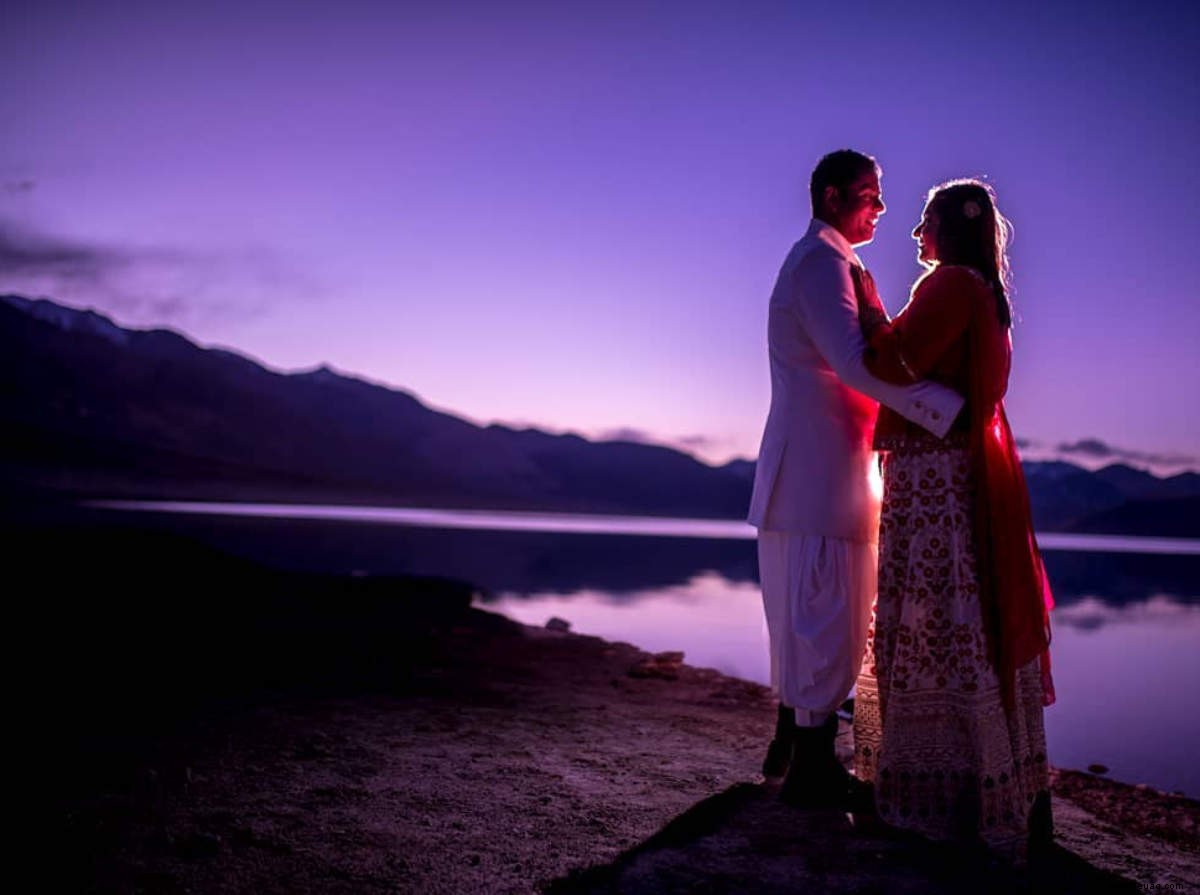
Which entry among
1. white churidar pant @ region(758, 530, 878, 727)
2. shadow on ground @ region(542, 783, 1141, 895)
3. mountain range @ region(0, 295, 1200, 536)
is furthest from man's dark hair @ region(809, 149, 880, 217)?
mountain range @ region(0, 295, 1200, 536)

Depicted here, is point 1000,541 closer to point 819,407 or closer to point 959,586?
point 959,586

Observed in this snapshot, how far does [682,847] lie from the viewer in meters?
3.03

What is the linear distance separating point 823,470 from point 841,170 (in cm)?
116

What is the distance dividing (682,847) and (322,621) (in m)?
6.30

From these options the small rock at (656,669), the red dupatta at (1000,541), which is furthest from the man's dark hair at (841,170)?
the small rock at (656,669)

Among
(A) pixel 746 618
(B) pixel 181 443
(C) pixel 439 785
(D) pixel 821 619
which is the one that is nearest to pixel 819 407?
(D) pixel 821 619

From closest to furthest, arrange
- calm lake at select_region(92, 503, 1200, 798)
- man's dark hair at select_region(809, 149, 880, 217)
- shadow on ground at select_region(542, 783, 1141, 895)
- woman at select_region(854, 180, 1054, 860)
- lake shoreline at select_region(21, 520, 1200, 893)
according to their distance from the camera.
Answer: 1. shadow on ground at select_region(542, 783, 1141, 895)
2. lake shoreline at select_region(21, 520, 1200, 893)
3. woman at select_region(854, 180, 1054, 860)
4. man's dark hair at select_region(809, 149, 880, 217)
5. calm lake at select_region(92, 503, 1200, 798)

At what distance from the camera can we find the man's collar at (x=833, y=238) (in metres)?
3.56

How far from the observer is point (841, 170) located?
11.9 feet

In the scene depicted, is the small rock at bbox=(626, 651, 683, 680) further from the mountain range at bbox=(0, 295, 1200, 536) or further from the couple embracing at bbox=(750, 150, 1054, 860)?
the mountain range at bbox=(0, 295, 1200, 536)

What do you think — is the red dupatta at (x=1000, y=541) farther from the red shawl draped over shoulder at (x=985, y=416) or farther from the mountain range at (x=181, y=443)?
the mountain range at (x=181, y=443)

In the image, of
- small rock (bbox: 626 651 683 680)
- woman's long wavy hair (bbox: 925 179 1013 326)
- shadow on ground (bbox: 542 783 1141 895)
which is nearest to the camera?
shadow on ground (bbox: 542 783 1141 895)

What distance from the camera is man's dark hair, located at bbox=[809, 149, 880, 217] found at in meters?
3.61

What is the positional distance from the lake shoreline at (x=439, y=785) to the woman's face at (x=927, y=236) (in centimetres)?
207
